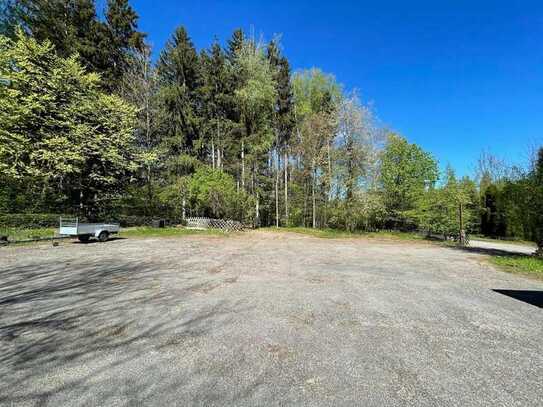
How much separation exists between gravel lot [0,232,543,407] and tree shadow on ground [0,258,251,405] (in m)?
0.02

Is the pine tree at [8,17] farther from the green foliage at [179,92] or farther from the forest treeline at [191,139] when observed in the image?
the green foliage at [179,92]

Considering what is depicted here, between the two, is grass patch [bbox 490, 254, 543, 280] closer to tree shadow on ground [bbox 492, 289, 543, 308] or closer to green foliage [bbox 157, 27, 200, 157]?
tree shadow on ground [bbox 492, 289, 543, 308]

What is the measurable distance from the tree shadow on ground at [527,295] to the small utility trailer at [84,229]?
14.6 m

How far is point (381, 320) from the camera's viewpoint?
3.79 m

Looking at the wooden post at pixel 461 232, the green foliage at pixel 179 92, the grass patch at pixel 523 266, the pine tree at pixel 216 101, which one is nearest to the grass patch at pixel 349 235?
the wooden post at pixel 461 232

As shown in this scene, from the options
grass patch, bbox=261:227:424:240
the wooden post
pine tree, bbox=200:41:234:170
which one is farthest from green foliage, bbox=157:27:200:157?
the wooden post

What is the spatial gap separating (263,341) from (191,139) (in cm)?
2546

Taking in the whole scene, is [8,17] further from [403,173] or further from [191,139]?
[403,173]

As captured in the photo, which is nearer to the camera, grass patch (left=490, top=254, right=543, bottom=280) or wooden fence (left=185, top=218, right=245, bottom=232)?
grass patch (left=490, top=254, right=543, bottom=280)

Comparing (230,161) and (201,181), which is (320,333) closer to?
(201,181)

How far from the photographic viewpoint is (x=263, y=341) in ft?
10.2

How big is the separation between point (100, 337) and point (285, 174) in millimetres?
22742

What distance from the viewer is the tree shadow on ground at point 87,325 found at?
7.55ft

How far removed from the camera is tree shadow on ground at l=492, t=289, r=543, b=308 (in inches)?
189
